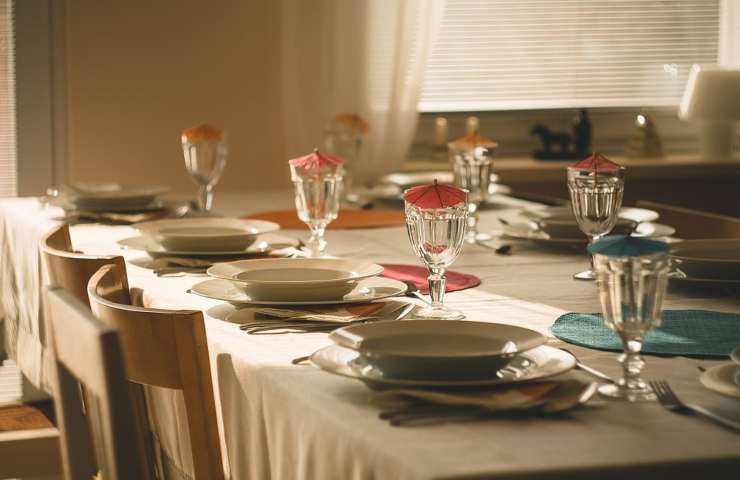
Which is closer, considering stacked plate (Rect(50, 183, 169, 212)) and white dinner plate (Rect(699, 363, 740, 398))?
white dinner plate (Rect(699, 363, 740, 398))

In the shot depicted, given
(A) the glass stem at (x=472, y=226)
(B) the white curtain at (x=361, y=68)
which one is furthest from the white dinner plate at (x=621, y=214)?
(B) the white curtain at (x=361, y=68)

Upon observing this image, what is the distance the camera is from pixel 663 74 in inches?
174

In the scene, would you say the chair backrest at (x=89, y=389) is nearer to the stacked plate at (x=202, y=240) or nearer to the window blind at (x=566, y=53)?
the stacked plate at (x=202, y=240)

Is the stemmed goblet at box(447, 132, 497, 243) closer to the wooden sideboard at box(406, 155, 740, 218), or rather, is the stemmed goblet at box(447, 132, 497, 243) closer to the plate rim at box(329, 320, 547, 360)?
the plate rim at box(329, 320, 547, 360)

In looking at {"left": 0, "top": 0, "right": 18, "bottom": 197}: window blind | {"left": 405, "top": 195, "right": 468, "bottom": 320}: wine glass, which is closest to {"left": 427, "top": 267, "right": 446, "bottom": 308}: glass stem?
{"left": 405, "top": 195, "right": 468, "bottom": 320}: wine glass

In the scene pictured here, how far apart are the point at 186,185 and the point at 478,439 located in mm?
2823

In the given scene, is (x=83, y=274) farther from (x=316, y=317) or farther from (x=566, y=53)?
(x=566, y=53)

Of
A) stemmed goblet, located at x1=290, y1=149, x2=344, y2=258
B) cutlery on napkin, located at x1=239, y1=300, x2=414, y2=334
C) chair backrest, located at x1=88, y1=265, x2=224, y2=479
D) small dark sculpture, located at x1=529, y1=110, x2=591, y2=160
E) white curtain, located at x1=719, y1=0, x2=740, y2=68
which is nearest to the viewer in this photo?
chair backrest, located at x1=88, y1=265, x2=224, y2=479

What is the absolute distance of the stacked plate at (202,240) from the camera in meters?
1.86

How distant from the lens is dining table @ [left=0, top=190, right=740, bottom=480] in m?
0.83

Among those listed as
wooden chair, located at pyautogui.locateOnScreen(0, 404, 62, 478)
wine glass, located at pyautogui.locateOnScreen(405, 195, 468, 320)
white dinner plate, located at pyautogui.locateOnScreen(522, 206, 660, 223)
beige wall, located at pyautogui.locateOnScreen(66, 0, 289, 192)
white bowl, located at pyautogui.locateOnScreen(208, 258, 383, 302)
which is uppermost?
beige wall, located at pyautogui.locateOnScreen(66, 0, 289, 192)

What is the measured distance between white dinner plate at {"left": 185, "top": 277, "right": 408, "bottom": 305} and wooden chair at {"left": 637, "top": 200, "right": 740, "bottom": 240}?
1.11 metres

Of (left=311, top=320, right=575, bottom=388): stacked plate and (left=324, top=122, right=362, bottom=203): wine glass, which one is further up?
(left=324, top=122, right=362, bottom=203): wine glass

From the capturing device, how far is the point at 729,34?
14.3ft
